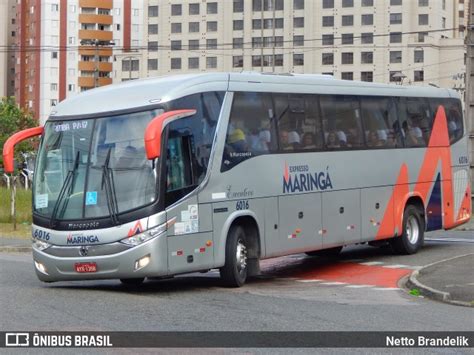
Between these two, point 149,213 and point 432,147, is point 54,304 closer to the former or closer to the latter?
point 149,213

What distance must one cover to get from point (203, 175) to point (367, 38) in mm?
102340

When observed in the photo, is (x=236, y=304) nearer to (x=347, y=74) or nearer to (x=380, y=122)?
(x=380, y=122)

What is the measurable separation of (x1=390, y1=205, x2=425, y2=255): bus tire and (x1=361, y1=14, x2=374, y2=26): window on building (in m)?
94.0

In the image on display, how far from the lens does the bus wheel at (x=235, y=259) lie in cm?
1595

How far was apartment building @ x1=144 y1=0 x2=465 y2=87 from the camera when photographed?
113312 millimetres

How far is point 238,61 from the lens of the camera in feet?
401

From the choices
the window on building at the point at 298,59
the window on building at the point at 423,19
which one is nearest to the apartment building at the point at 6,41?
the window on building at the point at 298,59

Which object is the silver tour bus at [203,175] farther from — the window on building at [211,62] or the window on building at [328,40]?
the window on building at [211,62]

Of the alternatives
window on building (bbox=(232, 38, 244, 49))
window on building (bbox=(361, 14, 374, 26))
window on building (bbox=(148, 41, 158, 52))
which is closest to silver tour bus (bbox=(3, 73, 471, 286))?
window on building (bbox=(361, 14, 374, 26))

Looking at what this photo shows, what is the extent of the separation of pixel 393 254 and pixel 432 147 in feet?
8.86

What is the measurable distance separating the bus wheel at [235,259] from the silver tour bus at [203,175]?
1.0 inches

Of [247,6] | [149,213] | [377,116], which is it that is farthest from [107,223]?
[247,6]

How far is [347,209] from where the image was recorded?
64.3 feet

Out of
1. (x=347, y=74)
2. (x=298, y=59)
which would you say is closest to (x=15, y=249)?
(x=347, y=74)
